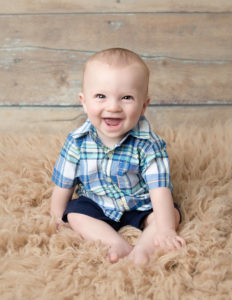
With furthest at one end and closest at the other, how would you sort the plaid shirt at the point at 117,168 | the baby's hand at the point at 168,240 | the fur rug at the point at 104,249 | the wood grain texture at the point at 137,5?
the wood grain texture at the point at 137,5
the plaid shirt at the point at 117,168
the baby's hand at the point at 168,240
the fur rug at the point at 104,249

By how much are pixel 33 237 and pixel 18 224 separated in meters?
0.06

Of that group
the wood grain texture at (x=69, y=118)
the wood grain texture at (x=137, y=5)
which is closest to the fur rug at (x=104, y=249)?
the wood grain texture at (x=69, y=118)

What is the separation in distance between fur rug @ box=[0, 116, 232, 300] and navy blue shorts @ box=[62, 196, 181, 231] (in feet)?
0.13

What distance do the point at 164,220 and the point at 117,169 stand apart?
0.55ft

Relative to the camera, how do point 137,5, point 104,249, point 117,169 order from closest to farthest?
point 104,249 < point 117,169 < point 137,5

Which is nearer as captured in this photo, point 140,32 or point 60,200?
point 60,200

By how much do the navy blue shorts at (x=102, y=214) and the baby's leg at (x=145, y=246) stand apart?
1.6 inches

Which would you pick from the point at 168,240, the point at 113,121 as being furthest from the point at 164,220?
the point at 113,121

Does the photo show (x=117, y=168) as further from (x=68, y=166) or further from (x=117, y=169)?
(x=68, y=166)

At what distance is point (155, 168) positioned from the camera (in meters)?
0.95

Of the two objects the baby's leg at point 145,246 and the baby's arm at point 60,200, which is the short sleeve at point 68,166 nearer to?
the baby's arm at point 60,200

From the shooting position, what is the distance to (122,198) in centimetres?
99

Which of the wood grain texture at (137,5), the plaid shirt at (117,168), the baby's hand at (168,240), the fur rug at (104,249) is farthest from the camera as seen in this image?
the wood grain texture at (137,5)

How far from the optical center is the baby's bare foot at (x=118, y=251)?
2.77ft
